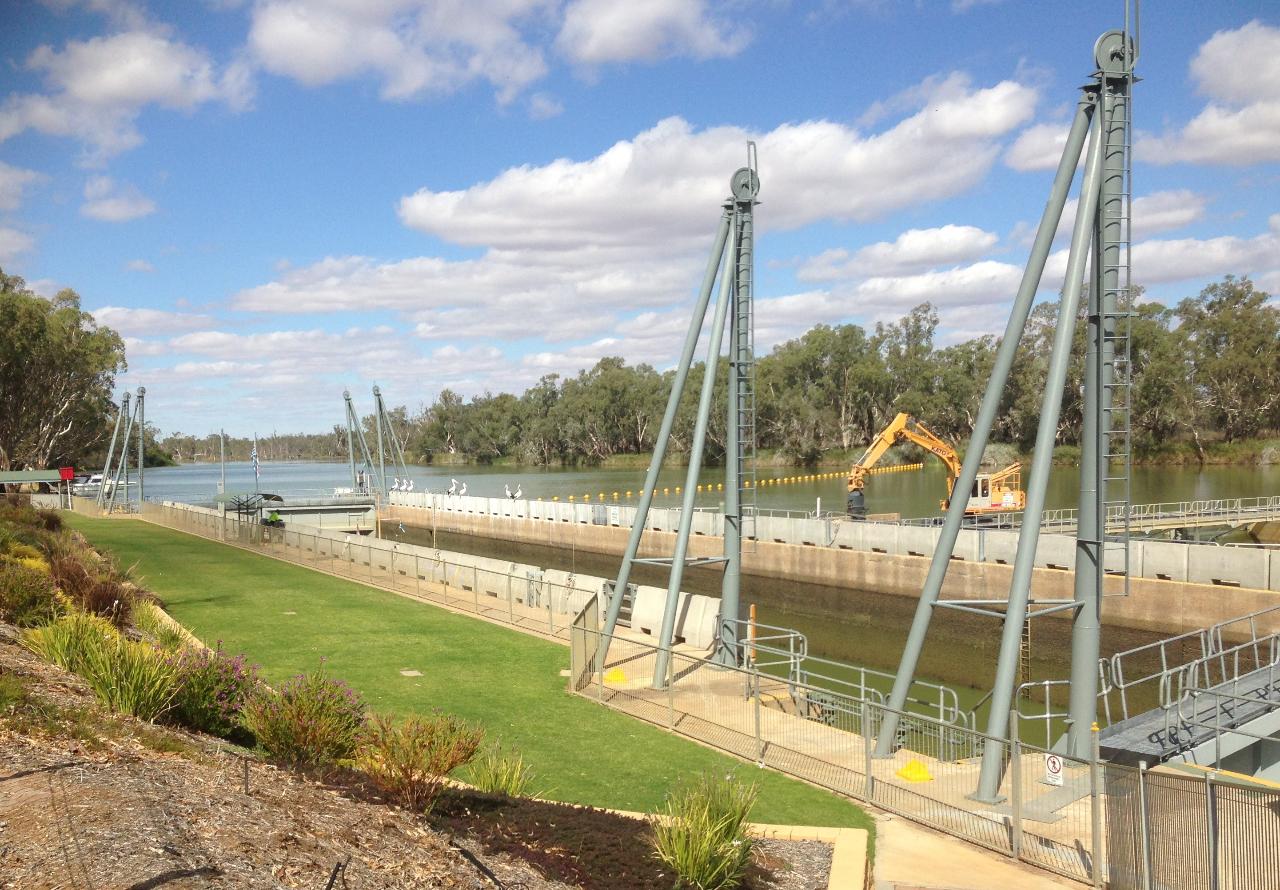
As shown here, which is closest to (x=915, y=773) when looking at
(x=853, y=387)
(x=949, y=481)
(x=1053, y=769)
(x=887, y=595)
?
(x=1053, y=769)

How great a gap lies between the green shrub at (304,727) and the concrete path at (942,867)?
210 inches

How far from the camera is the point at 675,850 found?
8180mm

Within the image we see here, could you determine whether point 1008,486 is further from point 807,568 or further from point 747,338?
point 747,338

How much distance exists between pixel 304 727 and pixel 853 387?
125 metres

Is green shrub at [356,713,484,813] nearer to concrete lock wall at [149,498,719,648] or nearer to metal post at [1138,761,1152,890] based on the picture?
metal post at [1138,761,1152,890]

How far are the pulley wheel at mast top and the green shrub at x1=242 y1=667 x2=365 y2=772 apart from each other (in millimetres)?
13383

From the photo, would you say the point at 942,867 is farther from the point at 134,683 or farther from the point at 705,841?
the point at 134,683

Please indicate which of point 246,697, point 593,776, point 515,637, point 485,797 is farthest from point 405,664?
point 485,797

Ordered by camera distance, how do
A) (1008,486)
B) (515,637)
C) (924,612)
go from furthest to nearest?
(1008,486)
(515,637)
(924,612)

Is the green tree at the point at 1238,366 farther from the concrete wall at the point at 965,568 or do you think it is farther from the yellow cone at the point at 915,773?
the yellow cone at the point at 915,773

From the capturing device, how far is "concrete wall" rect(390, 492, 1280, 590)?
30.6 meters

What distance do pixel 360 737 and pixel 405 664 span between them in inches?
379

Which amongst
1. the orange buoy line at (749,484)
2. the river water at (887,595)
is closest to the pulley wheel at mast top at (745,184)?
the river water at (887,595)

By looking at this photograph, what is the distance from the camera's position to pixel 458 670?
755 inches
